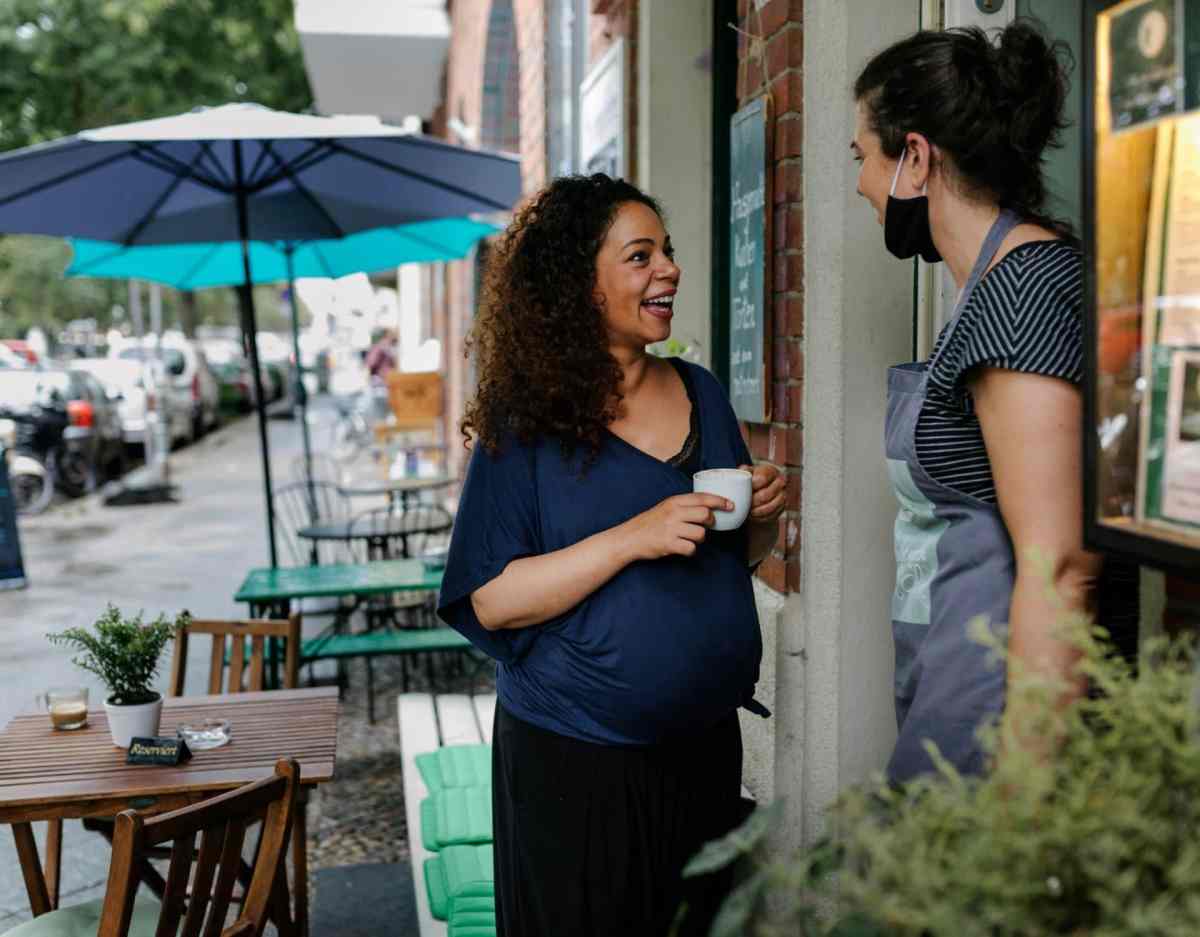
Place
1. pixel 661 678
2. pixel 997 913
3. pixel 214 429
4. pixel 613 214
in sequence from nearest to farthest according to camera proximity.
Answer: pixel 997 913 → pixel 661 678 → pixel 613 214 → pixel 214 429

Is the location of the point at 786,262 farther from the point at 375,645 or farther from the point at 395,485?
the point at 395,485

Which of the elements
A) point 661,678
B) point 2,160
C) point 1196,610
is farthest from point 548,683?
point 2,160

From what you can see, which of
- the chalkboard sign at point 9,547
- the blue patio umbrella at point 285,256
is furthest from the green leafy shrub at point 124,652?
the chalkboard sign at point 9,547

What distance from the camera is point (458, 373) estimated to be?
1388 centimetres

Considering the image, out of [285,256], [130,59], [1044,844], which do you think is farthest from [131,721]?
[130,59]

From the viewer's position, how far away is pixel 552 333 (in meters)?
2.26

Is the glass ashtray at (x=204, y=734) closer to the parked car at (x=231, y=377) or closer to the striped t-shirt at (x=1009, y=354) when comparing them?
the striped t-shirt at (x=1009, y=354)

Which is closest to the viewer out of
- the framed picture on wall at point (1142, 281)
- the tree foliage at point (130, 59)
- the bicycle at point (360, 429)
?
the framed picture on wall at point (1142, 281)

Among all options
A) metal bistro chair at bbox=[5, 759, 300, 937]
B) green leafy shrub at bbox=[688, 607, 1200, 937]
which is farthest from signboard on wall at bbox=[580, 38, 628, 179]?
green leafy shrub at bbox=[688, 607, 1200, 937]

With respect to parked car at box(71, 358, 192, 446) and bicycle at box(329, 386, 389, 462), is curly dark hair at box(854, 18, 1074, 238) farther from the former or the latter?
bicycle at box(329, 386, 389, 462)

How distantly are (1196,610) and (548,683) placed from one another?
1.07m

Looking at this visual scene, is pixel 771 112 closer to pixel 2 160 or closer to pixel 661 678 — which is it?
pixel 661 678

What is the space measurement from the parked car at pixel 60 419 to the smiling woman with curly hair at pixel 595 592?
13.7m

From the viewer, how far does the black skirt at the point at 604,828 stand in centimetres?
221
